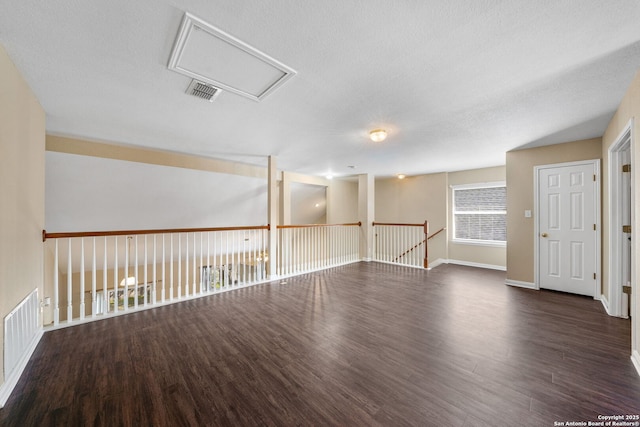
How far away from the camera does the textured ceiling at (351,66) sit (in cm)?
136

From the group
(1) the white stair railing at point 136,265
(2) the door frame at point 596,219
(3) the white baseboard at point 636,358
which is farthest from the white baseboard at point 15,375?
(2) the door frame at point 596,219

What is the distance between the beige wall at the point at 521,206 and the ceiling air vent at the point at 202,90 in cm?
467

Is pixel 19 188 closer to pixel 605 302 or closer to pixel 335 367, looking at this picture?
pixel 335 367

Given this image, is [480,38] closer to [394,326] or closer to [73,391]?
[394,326]

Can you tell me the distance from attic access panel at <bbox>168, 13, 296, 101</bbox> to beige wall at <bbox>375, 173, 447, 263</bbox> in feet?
18.5

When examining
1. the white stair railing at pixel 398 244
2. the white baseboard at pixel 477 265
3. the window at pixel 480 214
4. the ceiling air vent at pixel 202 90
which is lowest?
the white baseboard at pixel 477 265

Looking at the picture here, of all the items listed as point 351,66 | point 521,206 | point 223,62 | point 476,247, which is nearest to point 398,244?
point 476,247

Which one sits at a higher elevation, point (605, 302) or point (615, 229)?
point (615, 229)

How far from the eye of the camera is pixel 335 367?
1.91 m

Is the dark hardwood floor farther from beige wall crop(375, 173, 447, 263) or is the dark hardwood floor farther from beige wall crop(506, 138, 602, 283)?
beige wall crop(375, 173, 447, 263)

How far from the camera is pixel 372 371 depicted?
185 cm

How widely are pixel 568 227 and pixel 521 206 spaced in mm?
643

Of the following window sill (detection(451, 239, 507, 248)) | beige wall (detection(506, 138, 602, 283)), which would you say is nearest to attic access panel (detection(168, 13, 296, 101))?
beige wall (detection(506, 138, 602, 283))

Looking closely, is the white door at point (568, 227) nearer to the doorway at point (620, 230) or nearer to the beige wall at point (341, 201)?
the doorway at point (620, 230)
